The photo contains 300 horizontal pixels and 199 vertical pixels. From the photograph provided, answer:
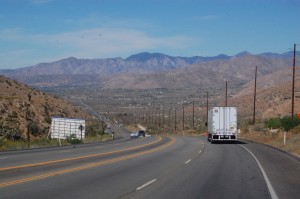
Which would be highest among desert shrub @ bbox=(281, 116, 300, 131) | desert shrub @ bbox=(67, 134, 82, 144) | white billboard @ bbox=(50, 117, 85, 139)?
desert shrub @ bbox=(281, 116, 300, 131)

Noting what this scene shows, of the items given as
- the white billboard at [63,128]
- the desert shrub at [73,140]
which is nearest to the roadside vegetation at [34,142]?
the desert shrub at [73,140]

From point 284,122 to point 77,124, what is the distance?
23534mm

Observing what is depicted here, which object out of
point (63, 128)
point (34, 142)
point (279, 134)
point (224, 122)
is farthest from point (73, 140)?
point (279, 134)

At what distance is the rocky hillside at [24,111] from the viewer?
226ft

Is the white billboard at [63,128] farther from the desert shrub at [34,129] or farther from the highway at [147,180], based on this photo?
the highway at [147,180]

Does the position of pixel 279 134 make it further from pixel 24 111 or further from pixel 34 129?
pixel 24 111

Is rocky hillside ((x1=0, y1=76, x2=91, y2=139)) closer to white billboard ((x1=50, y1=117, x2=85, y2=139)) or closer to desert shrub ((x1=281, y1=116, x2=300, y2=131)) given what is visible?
white billboard ((x1=50, y1=117, x2=85, y2=139))

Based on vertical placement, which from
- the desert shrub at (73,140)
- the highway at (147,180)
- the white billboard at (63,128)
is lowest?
the desert shrub at (73,140)

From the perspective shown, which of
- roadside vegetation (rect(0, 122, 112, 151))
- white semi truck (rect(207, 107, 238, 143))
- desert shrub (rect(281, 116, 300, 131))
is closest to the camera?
roadside vegetation (rect(0, 122, 112, 151))

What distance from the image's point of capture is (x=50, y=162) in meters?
24.8

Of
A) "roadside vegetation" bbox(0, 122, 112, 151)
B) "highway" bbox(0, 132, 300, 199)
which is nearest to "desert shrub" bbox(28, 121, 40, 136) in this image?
"roadside vegetation" bbox(0, 122, 112, 151)

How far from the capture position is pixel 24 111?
80.2m

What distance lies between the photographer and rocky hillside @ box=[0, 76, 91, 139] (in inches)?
2717

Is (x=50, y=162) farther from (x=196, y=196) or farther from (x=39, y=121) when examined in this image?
(x=39, y=121)
